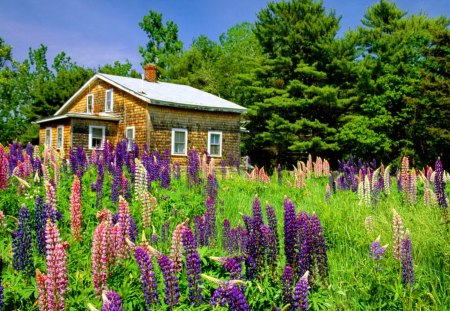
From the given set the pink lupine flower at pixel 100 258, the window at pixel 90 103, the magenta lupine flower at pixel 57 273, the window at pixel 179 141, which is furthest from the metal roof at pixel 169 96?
the magenta lupine flower at pixel 57 273

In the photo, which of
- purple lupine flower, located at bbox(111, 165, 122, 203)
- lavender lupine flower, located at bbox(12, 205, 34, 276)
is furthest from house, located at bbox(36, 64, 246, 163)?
lavender lupine flower, located at bbox(12, 205, 34, 276)

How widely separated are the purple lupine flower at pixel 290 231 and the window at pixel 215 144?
24263mm

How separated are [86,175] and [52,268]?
536 cm

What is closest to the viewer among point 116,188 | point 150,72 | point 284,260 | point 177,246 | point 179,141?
point 177,246

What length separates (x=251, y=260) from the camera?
2893 millimetres

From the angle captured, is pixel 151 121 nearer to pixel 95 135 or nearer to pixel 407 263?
pixel 95 135

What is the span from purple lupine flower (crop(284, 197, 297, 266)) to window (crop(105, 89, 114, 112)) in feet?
87.6

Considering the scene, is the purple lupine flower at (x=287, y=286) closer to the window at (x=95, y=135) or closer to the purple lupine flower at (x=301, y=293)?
the purple lupine flower at (x=301, y=293)

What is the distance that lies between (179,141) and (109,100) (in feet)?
20.6

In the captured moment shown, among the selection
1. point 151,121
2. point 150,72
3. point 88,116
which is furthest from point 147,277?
point 150,72

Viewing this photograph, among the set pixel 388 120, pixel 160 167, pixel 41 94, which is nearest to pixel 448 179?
pixel 160 167

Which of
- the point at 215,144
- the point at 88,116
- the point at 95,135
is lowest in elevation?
the point at 215,144

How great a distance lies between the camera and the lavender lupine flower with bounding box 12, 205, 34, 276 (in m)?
3.41

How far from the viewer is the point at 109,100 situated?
2881 centimetres
